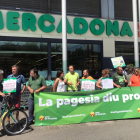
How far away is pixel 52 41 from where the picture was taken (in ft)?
32.5

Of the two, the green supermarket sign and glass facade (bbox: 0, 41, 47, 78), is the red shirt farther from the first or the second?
glass facade (bbox: 0, 41, 47, 78)

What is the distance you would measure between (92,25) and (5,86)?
7343 mm

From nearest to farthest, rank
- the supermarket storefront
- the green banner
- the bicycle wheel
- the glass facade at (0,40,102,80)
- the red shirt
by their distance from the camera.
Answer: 1. the bicycle wheel
2. the green banner
3. the red shirt
4. the supermarket storefront
5. the glass facade at (0,40,102,80)

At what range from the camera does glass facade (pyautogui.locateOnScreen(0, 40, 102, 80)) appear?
935cm

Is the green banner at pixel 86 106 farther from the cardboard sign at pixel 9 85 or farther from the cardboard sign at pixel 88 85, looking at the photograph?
the cardboard sign at pixel 9 85

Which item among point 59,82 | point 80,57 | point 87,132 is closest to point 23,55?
point 80,57

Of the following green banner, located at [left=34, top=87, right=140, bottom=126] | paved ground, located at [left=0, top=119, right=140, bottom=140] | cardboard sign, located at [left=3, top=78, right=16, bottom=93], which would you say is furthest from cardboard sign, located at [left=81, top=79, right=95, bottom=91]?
cardboard sign, located at [left=3, top=78, right=16, bottom=93]

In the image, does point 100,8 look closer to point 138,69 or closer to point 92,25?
point 92,25

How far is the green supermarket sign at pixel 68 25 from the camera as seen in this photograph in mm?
9031

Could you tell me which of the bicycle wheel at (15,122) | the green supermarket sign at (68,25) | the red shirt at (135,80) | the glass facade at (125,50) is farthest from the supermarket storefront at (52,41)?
the bicycle wheel at (15,122)

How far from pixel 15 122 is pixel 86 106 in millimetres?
2050

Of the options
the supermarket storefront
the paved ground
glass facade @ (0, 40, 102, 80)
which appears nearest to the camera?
the paved ground

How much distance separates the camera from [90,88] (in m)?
5.59

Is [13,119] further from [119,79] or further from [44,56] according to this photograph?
[44,56]
